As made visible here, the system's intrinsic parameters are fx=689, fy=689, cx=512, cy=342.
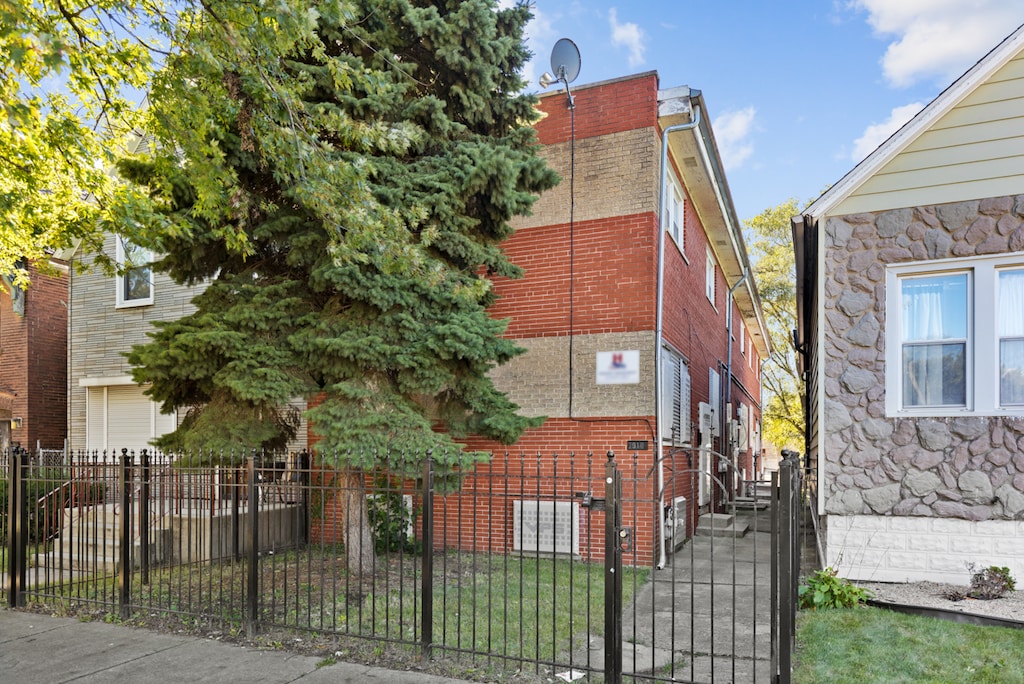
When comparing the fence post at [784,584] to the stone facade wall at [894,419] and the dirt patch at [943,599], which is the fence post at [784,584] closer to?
the dirt patch at [943,599]

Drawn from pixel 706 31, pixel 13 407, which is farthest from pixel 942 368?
pixel 13 407

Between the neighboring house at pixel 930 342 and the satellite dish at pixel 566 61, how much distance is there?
156 inches

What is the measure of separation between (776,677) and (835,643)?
1.30 m

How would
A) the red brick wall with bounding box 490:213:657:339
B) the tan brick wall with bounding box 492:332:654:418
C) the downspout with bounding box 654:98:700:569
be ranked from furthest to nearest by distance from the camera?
the red brick wall with bounding box 490:213:657:339
the tan brick wall with bounding box 492:332:654:418
the downspout with bounding box 654:98:700:569

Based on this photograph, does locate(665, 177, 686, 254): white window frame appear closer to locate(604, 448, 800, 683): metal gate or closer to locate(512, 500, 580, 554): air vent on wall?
locate(604, 448, 800, 683): metal gate

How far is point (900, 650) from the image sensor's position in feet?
17.2

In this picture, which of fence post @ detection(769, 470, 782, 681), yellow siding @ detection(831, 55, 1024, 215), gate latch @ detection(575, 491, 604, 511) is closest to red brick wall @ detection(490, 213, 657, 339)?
yellow siding @ detection(831, 55, 1024, 215)

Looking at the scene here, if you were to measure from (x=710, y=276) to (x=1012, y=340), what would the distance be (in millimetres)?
8179

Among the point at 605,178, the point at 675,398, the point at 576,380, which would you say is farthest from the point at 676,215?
the point at 576,380

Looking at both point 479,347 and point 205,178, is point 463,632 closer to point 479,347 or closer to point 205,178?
point 479,347

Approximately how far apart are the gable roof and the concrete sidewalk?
644cm

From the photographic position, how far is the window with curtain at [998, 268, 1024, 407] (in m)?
6.92

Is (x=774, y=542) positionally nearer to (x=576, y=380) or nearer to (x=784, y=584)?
(x=784, y=584)

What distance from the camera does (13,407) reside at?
1465cm
